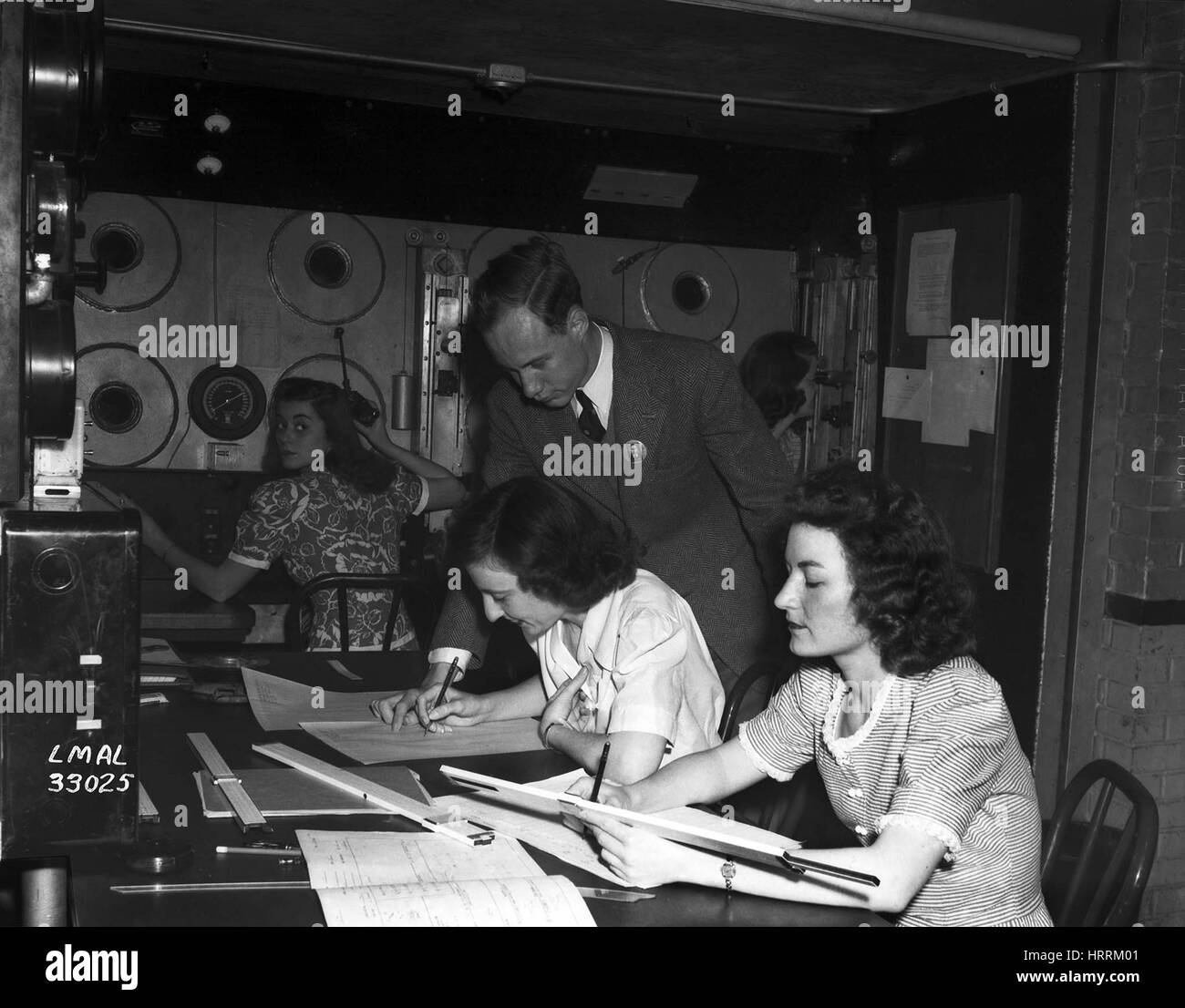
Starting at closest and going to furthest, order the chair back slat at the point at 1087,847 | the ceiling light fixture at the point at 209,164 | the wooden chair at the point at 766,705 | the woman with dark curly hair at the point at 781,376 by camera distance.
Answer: the chair back slat at the point at 1087,847 < the wooden chair at the point at 766,705 < the ceiling light fixture at the point at 209,164 < the woman with dark curly hair at the point at 781,376

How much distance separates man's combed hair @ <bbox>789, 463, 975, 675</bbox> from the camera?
1.80 metres

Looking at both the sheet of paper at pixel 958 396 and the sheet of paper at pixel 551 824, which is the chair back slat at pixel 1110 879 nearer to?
the sheet of paper at pixel 551 824

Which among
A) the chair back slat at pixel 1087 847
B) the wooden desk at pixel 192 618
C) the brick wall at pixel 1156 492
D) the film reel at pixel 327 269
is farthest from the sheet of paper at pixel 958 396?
the wooden desk at pixel 192 618

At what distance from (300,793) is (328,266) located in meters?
3.06

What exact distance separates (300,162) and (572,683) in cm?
254

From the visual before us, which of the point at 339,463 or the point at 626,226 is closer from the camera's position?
the point at 339,463

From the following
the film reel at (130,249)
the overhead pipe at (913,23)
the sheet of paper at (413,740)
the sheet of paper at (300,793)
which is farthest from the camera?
the film reel at (130,249)

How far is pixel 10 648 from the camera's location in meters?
1.31

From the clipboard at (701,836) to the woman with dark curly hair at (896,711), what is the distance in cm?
15

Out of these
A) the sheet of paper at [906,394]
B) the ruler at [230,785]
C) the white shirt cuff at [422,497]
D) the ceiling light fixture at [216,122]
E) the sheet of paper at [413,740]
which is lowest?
the sheet of paper at [413,740]

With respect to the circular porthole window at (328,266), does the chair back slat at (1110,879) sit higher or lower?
lower

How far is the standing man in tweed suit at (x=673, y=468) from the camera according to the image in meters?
2.66
